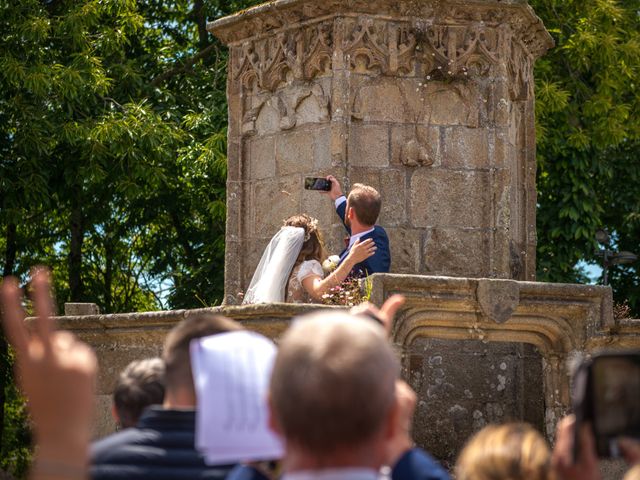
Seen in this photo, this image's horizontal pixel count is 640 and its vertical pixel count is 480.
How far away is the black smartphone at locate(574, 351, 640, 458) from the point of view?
336cm

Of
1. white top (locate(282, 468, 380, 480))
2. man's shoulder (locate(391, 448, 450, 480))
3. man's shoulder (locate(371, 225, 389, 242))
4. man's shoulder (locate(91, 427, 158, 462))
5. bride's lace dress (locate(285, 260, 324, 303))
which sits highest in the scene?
man's shoulder (locate(371, 225, 389, 242))

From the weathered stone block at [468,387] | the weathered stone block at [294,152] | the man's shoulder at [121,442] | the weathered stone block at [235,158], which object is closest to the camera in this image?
the man's shoulder at [121,442]

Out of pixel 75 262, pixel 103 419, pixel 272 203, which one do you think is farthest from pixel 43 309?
pixel 75 262

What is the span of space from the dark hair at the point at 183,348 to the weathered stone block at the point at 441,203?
681 centimetres

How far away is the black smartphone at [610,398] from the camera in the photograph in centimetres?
336

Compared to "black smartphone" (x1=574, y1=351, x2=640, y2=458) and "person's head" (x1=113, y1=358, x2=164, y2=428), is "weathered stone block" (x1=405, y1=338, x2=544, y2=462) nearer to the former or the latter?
"person's head" (x1=113, y1=358, x2=164, y2=428)

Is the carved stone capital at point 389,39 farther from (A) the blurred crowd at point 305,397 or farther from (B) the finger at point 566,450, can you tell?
(A) the blurred crowd at point 305,397

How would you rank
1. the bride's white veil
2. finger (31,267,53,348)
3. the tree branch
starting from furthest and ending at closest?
the tree branch → the bride's white veil → finger (31,267,53,348)

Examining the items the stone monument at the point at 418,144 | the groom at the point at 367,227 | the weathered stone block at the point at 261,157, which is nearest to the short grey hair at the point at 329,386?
the groom at the point at 367,227

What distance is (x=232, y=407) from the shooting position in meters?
3.78

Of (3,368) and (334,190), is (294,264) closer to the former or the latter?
(334,190)

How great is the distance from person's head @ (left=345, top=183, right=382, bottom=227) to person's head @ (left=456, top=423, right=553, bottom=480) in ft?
19.2

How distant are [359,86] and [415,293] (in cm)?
280

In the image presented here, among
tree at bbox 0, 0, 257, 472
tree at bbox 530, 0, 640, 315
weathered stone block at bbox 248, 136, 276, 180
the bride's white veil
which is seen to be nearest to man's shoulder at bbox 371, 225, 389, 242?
the bride's white veil
